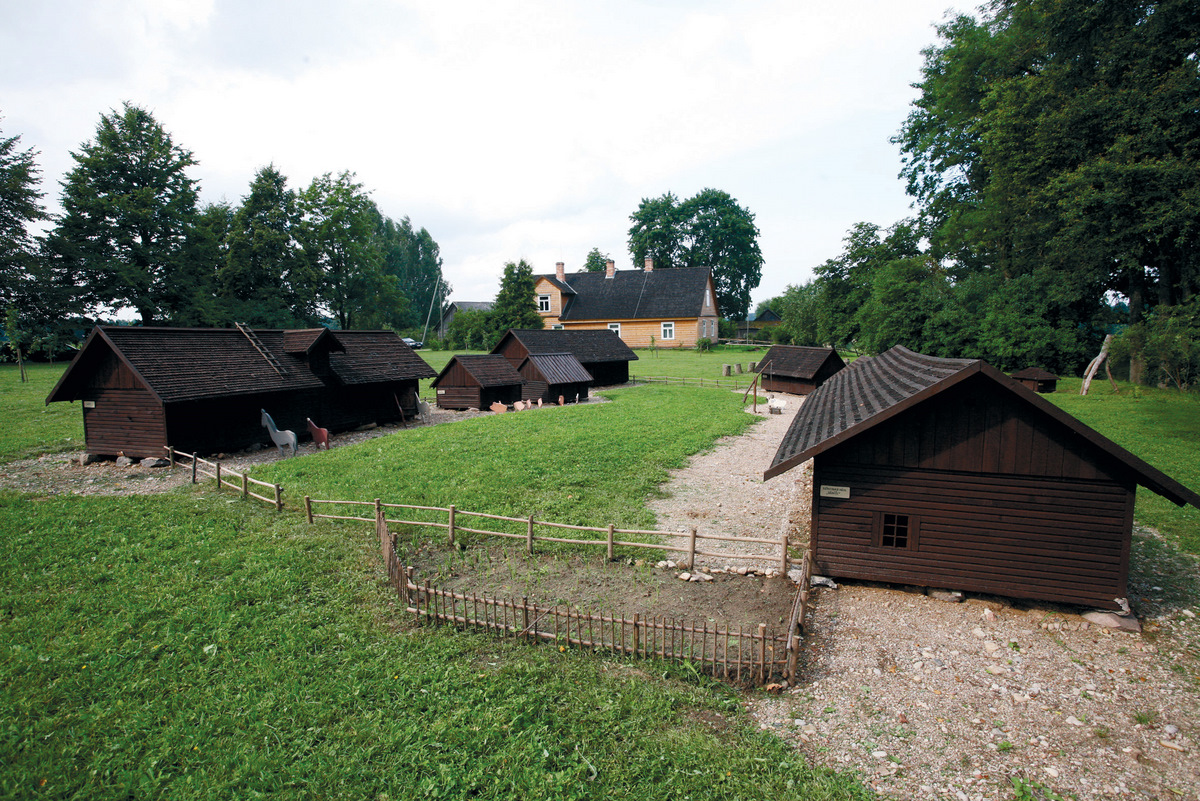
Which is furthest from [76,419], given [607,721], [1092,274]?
[1092,274]

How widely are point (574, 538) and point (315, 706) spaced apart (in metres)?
6.10

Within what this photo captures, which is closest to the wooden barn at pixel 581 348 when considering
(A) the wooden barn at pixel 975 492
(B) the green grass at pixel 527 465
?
(B) the green grass at pixel 527 465

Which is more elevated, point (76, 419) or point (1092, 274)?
point (1092, 274)

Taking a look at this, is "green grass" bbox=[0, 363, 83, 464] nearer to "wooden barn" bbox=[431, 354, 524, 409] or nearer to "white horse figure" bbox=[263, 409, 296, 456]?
"white horse figure" bbox=[263, 409, 296, 456]

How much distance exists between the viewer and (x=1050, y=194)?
29.3 metres

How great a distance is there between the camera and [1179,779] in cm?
586

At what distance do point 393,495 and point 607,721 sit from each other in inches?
392

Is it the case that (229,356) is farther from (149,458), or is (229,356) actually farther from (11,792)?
(11,792)

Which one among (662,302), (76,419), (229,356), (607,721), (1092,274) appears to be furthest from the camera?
(662,302)

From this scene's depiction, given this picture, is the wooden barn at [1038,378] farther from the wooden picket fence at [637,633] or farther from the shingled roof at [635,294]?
the shingled roof at [635,294]

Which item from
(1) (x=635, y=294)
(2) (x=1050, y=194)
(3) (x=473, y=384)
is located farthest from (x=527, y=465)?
(1) (x=635, y=294)

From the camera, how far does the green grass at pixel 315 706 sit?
19.1 feet

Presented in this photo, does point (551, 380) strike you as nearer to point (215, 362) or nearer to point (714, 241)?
point (215, 362)

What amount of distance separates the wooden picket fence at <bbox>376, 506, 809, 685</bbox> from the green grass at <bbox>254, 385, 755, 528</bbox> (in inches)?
169
